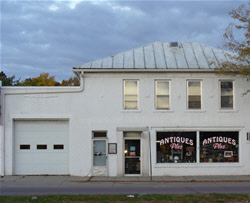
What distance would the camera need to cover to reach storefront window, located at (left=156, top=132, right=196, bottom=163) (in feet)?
63.4

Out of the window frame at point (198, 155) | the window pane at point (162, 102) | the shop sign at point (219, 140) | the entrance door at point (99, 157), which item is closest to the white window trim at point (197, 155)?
the window frame at point (198, 155)

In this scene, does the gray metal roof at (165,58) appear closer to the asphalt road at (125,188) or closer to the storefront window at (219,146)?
the storefront window at (219,146)

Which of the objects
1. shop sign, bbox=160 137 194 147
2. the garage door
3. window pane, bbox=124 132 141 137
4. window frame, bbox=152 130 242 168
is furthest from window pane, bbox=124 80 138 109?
the garage door

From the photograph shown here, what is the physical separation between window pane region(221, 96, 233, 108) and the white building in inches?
2.0

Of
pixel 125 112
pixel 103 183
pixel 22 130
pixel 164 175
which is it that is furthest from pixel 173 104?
pixel 22 130

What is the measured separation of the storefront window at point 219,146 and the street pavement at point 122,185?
4.04 ft

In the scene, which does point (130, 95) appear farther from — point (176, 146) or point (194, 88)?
point (176, 146)

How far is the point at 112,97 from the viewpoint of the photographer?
1928cm

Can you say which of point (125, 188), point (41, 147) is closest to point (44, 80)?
point (41, 147)

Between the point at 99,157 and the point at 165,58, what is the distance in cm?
677

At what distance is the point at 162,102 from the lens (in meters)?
19.5

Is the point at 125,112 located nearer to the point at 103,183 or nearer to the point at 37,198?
the point at 103,183

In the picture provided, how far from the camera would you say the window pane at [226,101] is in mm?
19625

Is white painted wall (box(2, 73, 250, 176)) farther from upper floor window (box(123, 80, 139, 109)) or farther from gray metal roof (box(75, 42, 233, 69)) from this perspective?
gray metal roof (box(75, 42, 233, 69))
